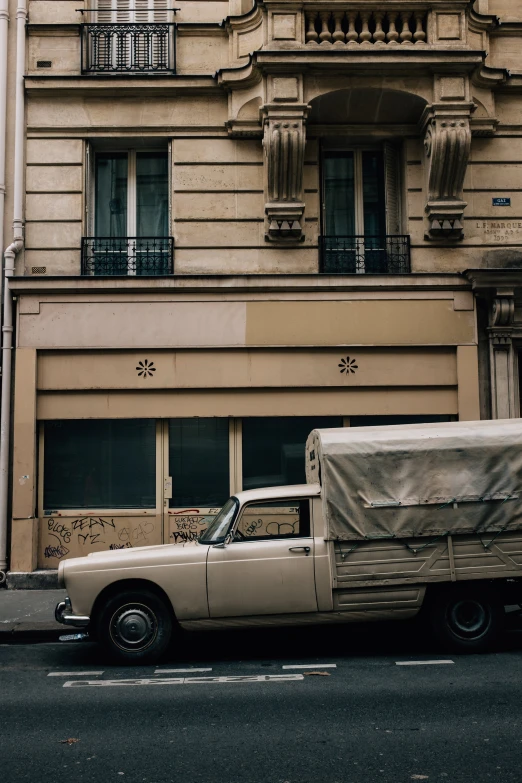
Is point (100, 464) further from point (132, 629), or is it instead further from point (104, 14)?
point (104, 14)

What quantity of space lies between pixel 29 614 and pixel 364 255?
25.4 ft

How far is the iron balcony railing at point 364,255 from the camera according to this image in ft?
42.6

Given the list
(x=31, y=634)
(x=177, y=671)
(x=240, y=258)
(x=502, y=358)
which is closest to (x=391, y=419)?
(x=502, y=358)

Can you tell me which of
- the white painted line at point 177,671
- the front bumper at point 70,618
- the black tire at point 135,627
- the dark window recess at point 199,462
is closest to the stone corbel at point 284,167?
the dark window recess at point 199,462

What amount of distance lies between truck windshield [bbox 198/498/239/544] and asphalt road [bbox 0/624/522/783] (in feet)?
4.06

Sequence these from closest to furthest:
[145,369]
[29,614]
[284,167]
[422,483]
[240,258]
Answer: [422,483] < [29,614] < [284,167] < [145,369] < [240,258]

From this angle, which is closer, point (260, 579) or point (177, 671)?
point (177, 671)

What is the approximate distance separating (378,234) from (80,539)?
718 centimetres

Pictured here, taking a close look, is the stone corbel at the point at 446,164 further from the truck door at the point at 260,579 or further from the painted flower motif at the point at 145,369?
the truck door at the point at 260,579

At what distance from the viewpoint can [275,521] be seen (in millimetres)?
8086

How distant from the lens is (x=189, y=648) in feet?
28.1

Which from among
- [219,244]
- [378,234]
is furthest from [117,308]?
[378,234]

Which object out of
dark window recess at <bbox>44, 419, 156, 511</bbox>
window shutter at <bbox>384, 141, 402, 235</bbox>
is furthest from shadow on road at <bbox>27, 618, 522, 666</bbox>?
window shutter at <bbox>384, 141, 402, 235</bbox>

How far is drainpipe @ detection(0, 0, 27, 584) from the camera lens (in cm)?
1223
